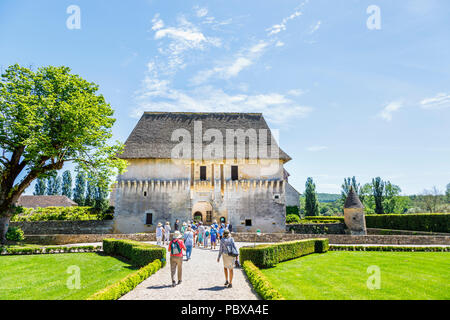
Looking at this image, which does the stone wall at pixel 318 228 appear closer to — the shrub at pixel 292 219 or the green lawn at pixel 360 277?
the shrub at pixel 292 219

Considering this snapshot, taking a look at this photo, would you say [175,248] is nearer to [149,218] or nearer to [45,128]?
[45,128]

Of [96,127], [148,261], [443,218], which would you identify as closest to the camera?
[148,261]

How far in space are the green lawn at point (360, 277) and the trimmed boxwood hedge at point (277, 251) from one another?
0.44m

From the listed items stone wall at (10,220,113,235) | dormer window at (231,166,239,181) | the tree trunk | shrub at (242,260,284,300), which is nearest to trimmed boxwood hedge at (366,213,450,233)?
dormer window at (231,166,239,181)

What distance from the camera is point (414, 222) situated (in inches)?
1278

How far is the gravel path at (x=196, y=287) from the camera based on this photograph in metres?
7.92

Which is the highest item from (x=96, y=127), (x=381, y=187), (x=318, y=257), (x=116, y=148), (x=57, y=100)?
(x=57, y=100)

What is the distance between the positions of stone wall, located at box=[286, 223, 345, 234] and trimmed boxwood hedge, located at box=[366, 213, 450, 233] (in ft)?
29.7

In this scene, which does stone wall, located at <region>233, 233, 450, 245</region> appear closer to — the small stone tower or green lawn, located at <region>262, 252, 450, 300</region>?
green lawn, located at <region>262, 252, 450, 300</region>

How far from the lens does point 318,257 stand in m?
16.0

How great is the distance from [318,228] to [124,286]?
89.5 feet
